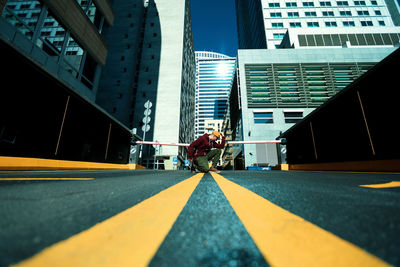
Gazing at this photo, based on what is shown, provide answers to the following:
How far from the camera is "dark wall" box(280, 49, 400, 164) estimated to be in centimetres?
346

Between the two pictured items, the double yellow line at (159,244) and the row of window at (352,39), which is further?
the row of window at (352,39)

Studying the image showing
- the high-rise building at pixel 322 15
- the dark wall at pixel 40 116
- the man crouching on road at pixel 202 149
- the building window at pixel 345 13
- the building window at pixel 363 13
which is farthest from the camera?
the building window at pixel 345 13

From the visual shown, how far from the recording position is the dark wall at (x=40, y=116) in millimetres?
3371

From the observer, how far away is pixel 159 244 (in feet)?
1.50

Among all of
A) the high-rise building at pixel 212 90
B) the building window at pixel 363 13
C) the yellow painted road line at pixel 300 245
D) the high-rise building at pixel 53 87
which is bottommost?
the yellow painted road line at pixel 300 245

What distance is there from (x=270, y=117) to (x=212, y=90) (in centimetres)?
7943

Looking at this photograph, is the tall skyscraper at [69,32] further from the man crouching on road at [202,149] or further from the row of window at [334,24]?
the row of window at [334,24]

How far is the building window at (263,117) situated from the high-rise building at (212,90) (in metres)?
73.1

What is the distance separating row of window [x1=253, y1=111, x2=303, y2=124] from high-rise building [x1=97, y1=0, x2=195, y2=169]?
1433 centimetres

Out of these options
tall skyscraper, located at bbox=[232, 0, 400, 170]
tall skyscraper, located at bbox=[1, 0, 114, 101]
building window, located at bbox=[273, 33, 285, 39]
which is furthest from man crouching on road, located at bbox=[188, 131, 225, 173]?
building window, located at bbox=[273, 33, 285, 39]

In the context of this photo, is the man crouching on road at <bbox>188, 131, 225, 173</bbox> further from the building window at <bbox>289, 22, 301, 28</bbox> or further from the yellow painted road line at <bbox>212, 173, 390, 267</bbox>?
the building window at <bbox>289, 22, 301, 28</bbox>

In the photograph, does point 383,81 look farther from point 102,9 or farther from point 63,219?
point 102,9

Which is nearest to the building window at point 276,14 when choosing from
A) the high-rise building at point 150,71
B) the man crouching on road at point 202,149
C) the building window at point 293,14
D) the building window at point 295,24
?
the building window at point 293,14

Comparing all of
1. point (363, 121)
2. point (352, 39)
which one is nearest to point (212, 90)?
point (352, 39)
